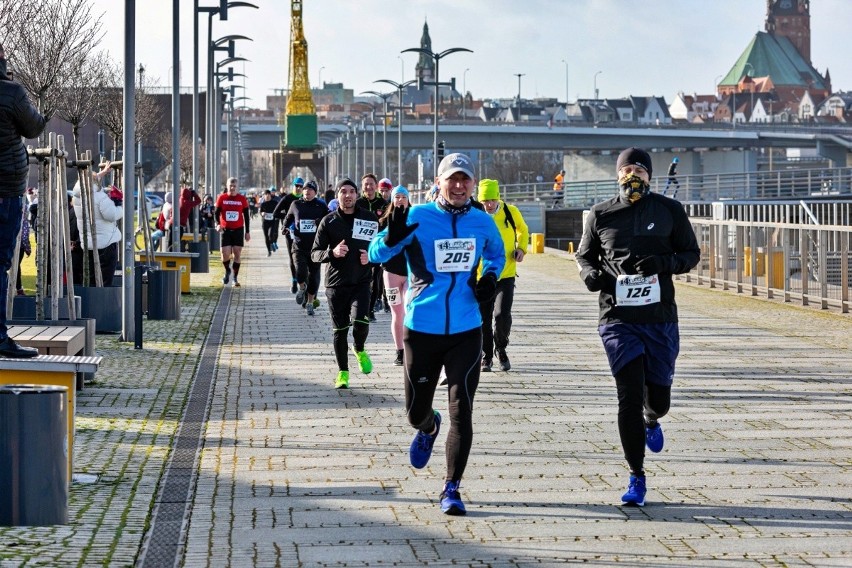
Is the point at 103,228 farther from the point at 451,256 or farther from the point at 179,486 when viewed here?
the point at 451,256

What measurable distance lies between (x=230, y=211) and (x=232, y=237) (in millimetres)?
1012

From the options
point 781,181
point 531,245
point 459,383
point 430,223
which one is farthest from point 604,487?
point 781,181

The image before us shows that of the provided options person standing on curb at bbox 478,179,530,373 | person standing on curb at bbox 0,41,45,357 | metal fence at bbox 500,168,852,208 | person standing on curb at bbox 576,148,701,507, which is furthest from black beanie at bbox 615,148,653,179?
metal fence at bbox 500,168,852,208

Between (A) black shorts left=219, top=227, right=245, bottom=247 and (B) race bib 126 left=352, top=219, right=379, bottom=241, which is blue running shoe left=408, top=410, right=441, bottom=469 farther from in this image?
(A) black shorts left=219, top=227, right=245, bottom=247

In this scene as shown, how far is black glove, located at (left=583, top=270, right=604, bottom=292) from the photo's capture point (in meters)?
8.32

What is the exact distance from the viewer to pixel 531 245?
156 feet

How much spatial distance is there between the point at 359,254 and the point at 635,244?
5.36 m

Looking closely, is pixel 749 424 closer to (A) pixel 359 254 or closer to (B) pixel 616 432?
(B) pixel 616 432

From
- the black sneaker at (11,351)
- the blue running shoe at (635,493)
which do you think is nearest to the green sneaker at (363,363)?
the black sneaker at (11,351)

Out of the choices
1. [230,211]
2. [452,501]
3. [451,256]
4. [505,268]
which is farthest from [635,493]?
[230,211]

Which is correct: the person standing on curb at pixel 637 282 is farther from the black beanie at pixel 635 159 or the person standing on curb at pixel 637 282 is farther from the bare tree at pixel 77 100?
the bare tree at pixel 77 100

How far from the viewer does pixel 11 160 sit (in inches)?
384

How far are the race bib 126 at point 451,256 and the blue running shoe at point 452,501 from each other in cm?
108

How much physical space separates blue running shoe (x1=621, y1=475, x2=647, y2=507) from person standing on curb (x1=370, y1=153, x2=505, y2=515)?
84cm
